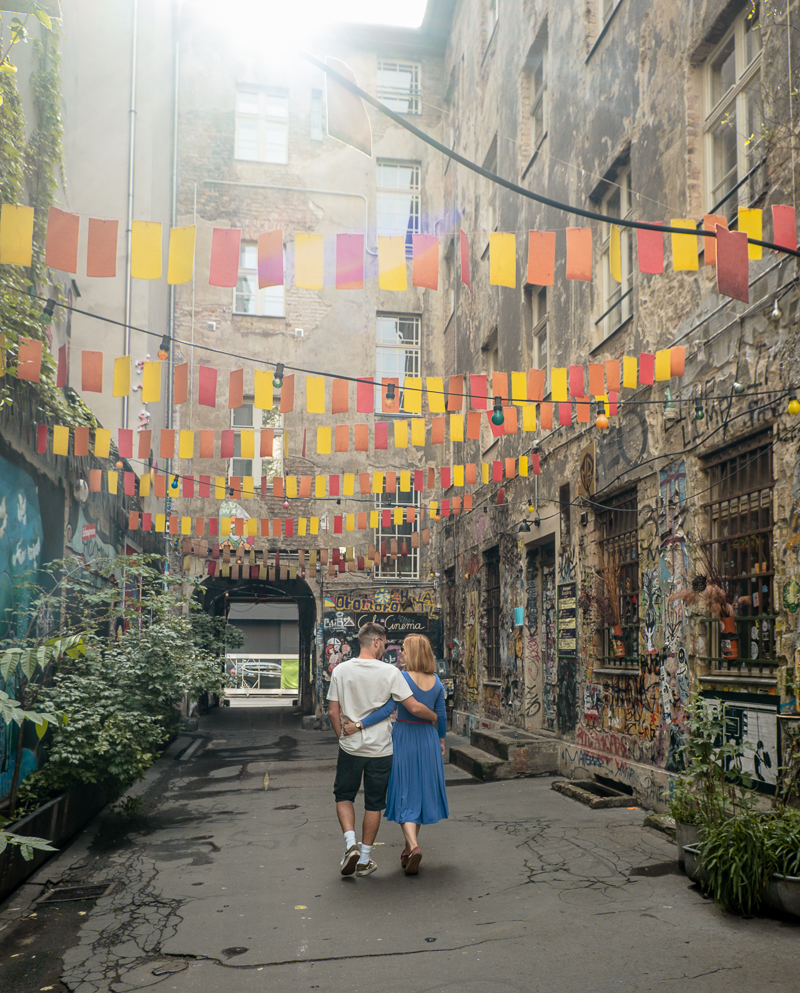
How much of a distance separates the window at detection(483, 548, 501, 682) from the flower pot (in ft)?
26.1

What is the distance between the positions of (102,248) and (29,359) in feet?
6.64

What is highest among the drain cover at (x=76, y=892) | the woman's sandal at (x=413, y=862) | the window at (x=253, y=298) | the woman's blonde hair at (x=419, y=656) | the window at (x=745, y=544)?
the window at (x=253, y=298)

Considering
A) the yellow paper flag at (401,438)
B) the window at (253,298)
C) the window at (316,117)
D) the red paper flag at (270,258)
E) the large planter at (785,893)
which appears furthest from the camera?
the window at (316,117)

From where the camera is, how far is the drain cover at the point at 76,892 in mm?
5648

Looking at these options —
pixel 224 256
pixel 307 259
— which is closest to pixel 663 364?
pixel 307 259

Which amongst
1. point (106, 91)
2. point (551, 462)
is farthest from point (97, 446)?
point (106, 91)

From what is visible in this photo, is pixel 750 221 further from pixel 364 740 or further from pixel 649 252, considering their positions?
pixel 364 740

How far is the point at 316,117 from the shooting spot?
888 inches

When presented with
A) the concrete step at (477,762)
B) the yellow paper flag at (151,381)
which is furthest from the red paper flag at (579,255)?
the concrete step at (477,762)

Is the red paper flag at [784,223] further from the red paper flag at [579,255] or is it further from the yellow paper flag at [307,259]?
the yellow paper flag at [307,259]

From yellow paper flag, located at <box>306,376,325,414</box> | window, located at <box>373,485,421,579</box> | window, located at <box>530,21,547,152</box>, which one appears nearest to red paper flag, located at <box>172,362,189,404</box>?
yellow paper flag, located at <box>306,376,325,414</box>

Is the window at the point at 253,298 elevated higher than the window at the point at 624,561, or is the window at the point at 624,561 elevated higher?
the window at the point at 253,298

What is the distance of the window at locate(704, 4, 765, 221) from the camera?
7.09 m

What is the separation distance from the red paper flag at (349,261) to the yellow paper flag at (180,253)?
1.18m
